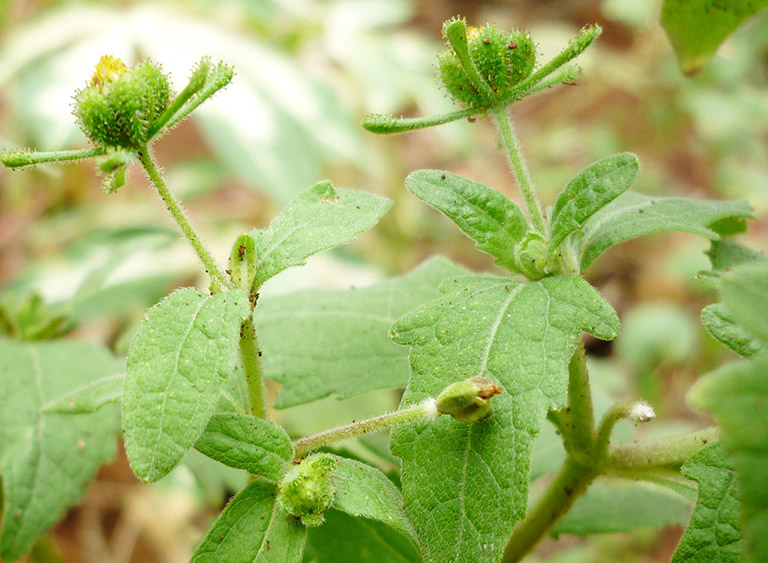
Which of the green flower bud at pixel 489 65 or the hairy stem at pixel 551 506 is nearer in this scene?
the green flower bud at pixel 489 65

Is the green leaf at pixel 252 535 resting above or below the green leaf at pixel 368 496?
below

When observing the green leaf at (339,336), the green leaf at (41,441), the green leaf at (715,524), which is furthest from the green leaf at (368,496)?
the green leaf at (41,441)

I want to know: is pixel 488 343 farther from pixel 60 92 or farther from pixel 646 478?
pixel 60 92

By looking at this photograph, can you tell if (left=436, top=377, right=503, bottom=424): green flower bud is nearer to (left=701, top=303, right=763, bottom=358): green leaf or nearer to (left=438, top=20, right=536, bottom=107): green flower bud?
(left=701, top=303, right=763, bottom=358): green leaf

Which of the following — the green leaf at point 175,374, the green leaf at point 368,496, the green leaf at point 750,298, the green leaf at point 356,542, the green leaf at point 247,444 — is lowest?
the green leaf at point 356,542

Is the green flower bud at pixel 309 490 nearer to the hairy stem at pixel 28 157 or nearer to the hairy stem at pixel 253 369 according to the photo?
the hairy stem at pixel 253 369

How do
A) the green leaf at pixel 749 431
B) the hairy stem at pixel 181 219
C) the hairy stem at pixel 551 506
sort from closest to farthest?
the green leaf at pixel 749 431 < the hairy stem at pixel 181 219 < the hairy stem at pixel 551 506

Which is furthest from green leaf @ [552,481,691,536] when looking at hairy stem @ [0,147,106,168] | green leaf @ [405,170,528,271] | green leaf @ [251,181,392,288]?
hairy stem @ [0,147,106,168]
